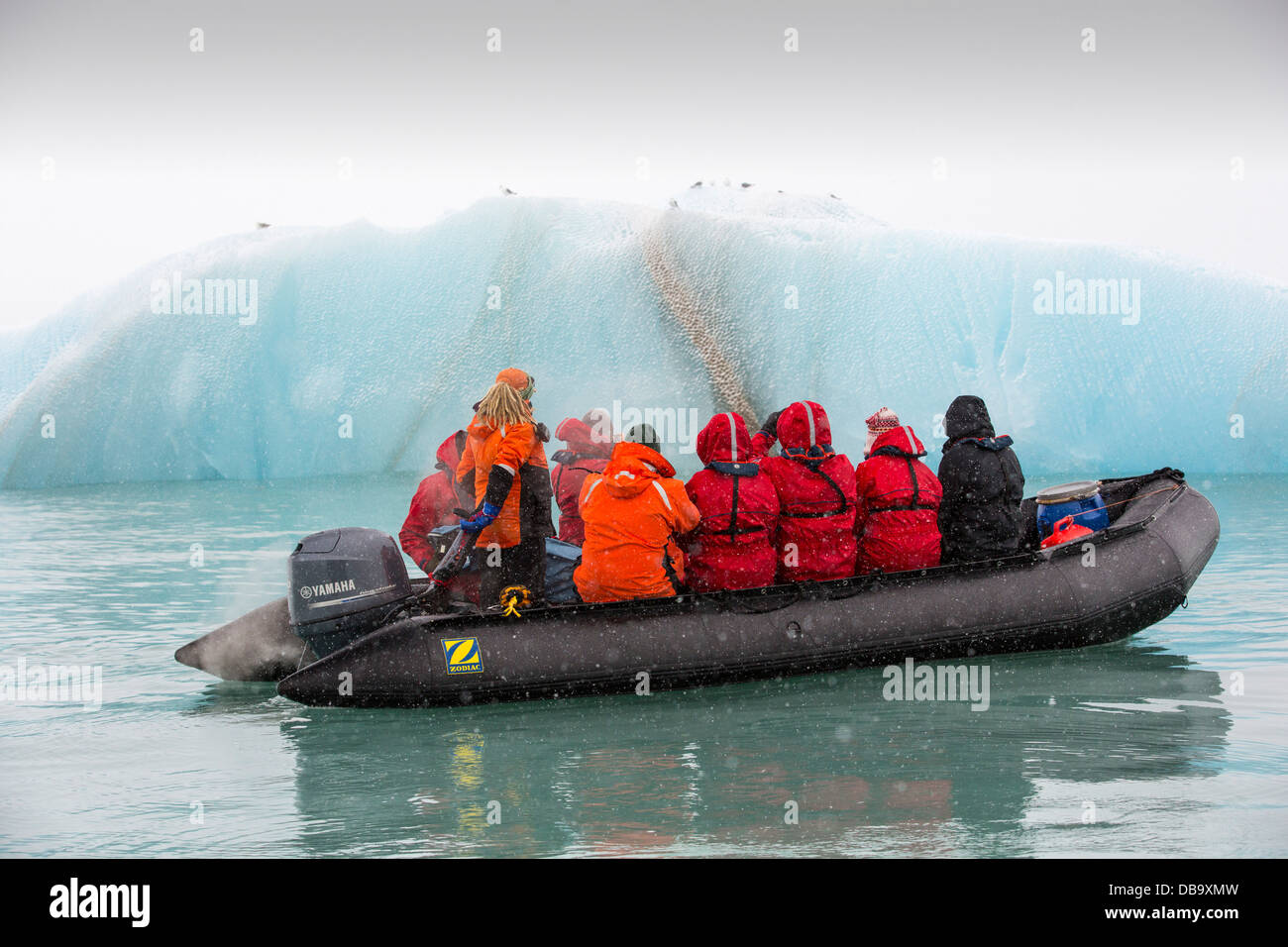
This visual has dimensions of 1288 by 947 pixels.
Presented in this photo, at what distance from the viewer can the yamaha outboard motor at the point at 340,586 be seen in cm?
546

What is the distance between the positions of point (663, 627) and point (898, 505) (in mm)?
1412

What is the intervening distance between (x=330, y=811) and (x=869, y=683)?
282 centimetres

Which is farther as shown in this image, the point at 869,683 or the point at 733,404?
the point at 733,404

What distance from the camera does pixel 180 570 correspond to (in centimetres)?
979

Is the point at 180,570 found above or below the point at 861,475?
below

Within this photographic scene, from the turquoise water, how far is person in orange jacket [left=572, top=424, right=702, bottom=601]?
0.57m

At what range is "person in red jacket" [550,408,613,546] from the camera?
690cm

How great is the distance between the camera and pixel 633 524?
5566 mm
